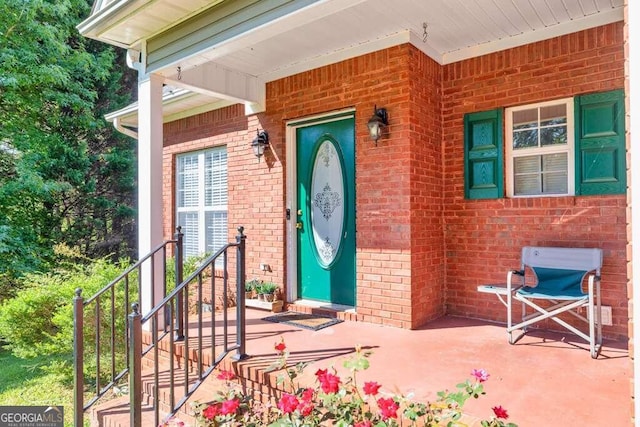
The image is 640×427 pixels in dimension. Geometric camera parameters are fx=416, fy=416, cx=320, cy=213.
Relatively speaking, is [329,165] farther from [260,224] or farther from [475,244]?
[475,244]

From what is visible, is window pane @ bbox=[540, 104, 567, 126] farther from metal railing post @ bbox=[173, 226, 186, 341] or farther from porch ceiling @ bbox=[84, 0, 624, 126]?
metal railing post @ bbox=[173, 226, 186, 341]

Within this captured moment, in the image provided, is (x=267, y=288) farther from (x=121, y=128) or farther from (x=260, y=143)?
(x=121, y=128)

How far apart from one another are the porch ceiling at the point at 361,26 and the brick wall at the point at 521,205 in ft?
0.51

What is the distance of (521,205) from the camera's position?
4.02 m

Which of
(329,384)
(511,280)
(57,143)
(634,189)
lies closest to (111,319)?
(329,384)

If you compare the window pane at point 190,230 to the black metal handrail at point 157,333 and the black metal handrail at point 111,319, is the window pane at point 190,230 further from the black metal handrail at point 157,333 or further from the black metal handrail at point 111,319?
the black metal handrail at point 157,333

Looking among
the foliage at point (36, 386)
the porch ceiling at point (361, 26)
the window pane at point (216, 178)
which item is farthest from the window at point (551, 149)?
the foliage at point (36, 386)

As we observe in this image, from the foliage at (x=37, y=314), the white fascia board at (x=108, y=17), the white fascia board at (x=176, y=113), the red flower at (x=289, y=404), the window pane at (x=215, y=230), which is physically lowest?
the foliage at (x=37, y=314)

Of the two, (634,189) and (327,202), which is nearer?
(634,189)

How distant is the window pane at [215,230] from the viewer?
20.6ft

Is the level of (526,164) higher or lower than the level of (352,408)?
higher

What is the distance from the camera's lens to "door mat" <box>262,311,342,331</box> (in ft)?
13.6

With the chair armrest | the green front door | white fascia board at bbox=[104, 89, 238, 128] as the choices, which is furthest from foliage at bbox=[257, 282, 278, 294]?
the chair armrest

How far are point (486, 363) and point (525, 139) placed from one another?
88.1 inches
